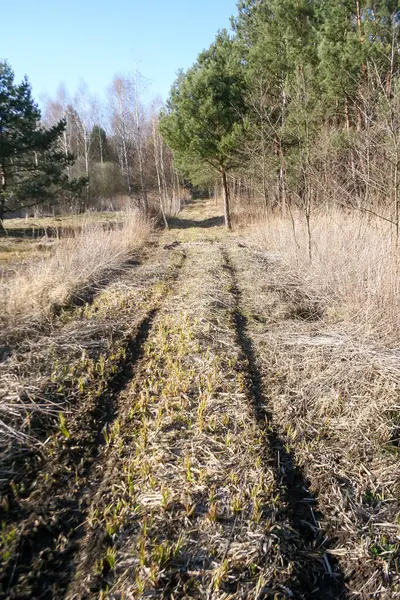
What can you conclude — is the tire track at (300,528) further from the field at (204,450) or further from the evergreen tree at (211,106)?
the evergreen tree at (211,106)

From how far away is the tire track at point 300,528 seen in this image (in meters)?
1.61

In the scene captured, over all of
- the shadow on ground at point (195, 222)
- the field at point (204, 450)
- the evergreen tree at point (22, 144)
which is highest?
the evergreen tree at point (22, 144)

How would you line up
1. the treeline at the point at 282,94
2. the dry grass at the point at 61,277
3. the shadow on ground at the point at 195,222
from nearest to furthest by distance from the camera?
the dry grass at the point at 61,277
the treeline at the point at 282,94
the shadow on ground at the point at 195,222

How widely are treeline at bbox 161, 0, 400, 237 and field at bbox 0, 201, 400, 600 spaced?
6.27m

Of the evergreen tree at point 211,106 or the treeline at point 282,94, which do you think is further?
the evergreen tree at point 211,106

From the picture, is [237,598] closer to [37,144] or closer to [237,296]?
A: [237,296]

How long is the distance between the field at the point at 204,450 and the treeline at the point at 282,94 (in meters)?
6.27

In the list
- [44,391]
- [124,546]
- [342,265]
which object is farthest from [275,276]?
[124,546]

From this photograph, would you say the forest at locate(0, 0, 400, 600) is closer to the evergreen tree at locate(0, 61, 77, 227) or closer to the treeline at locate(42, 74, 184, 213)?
the evergreen tree at locate(0, 61, 77, 227)


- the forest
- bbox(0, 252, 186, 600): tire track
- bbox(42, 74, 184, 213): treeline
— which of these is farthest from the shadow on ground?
bbox(0, 252, 186, 600): tire track

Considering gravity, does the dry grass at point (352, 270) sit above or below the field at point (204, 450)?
above

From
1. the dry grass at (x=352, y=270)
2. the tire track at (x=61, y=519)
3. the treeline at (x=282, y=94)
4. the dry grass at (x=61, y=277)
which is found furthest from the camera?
the treeline at (x=282, y=94)

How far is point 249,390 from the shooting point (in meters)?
3.09

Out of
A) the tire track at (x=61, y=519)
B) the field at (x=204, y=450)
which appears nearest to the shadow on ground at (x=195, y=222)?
the field at (x=204, y=450)
